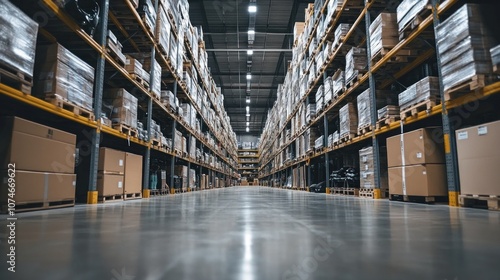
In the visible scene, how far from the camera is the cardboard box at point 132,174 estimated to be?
5.61m

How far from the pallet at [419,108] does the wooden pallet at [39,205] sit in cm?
504

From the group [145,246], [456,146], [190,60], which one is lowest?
[145,246]

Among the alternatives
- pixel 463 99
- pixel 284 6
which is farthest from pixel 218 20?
pixel 463 99

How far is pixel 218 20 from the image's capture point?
1516cm

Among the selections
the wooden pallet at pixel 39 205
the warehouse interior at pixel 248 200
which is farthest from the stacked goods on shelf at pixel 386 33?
the wooden pallet at pixel 39 205

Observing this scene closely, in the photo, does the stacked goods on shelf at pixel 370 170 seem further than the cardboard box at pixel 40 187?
Yes

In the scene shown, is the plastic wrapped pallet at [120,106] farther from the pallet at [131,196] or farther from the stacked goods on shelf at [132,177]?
the pallet at [131,196]

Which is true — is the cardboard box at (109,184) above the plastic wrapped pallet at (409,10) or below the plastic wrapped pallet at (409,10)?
below

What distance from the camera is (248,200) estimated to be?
559 cm

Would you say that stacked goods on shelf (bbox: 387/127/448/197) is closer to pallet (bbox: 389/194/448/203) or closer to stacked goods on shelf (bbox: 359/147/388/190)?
pallet (bbox: 389/194/448/203)

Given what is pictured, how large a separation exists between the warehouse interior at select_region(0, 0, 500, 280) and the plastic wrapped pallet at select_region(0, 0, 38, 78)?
0.05 ft

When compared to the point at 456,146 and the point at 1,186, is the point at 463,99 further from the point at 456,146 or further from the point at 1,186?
the point at 1,186

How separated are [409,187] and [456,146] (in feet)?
3.63

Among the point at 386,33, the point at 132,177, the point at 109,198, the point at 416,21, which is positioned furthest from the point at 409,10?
the point at 109,198
